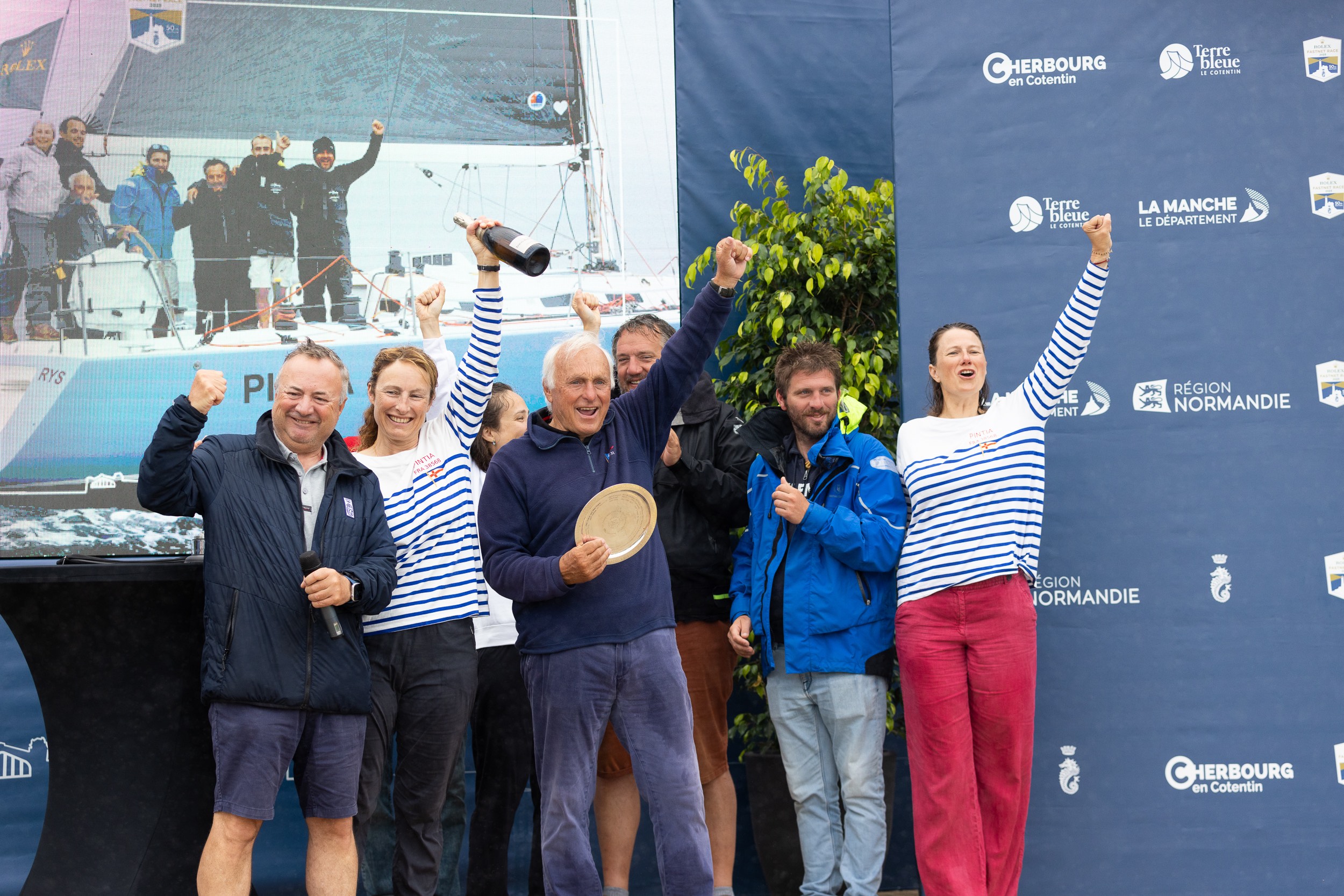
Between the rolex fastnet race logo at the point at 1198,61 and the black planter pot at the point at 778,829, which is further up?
the rolex fastnet race logo at the point at 1198,61

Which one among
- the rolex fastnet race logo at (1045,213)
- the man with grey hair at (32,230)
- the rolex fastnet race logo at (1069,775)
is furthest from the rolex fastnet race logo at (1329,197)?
the man with grey hair at (32,230)

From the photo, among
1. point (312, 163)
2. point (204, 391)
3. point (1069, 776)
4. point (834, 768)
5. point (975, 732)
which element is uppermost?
point (312, 163)

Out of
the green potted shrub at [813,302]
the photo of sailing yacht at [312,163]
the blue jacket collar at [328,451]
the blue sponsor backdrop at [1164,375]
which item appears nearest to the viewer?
Answer: the blue jacket collar at [328,451]

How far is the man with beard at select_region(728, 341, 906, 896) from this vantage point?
2906 mm

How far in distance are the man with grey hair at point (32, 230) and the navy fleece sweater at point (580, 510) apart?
8.01ft

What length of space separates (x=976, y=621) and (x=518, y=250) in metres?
1.52

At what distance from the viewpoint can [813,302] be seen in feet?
12.7

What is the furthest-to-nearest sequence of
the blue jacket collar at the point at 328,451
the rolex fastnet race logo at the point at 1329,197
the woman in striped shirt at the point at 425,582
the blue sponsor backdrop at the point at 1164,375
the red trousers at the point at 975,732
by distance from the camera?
the rolex fastnet race logo at the point at 1329,197
the blue sponsor backdrop at the point at 1164,375
the red trousers at the point at 975,732
the woman in striped shirt at the point at 425,582
the blue jacket collar at the point at 328,451

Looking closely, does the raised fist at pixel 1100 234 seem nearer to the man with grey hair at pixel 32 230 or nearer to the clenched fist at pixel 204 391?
the clenched fist at pixel 204 391

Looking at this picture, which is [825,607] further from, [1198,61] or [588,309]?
[1198,61]

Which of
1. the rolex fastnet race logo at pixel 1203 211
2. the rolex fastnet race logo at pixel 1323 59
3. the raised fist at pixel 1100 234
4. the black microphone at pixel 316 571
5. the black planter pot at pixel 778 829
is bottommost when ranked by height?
the black planter pot at pixel 778 829

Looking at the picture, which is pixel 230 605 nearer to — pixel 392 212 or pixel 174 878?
pixel 174 878

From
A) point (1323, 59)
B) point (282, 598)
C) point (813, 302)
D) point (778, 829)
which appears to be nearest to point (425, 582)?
point (282, 598)

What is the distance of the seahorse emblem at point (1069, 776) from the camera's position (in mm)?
3213
